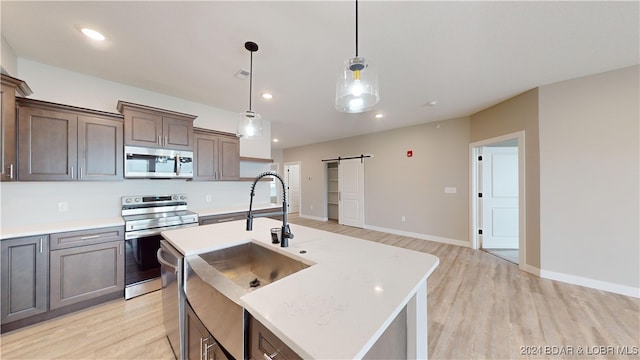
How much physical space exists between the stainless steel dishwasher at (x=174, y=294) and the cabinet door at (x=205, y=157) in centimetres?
179

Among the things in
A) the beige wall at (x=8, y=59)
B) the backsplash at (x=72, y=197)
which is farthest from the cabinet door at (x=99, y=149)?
the beige wall at (x=8, y=59)

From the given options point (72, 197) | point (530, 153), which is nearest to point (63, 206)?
point (72, 197)

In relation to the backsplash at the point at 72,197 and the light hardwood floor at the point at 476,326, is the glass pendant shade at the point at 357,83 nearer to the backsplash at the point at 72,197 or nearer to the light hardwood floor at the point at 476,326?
the light hardwood floor at the point at 476,326

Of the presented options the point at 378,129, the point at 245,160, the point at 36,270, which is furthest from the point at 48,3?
the point at 378,129

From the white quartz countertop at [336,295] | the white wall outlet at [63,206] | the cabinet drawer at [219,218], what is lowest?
the cabinet drawer at [219,218]

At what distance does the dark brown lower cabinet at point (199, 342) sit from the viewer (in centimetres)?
100

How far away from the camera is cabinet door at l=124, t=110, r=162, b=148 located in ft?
8.30

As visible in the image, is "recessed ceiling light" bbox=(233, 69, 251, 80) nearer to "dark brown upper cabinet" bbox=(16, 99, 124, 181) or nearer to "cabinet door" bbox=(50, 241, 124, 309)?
"dark brown upper cabinet" bbox=(16, 99, 124, 181)

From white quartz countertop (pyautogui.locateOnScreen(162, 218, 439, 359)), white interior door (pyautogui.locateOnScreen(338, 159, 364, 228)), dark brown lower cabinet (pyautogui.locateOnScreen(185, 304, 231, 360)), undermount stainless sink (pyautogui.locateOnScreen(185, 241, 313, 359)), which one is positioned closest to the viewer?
white quartz countertop (pyautogui.locateOnScreen(162, 218, 439, 359))

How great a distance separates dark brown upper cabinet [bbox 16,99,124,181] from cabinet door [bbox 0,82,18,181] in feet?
0.25

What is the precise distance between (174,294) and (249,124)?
Answer: 5.13ft

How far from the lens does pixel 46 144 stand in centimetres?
215

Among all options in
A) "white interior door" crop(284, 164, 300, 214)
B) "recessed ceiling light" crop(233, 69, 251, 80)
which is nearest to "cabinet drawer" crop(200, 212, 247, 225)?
"recessed ceiling light" crop(233, 69, 251, 80)

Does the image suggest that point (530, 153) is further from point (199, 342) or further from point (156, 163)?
point (156, 163)
